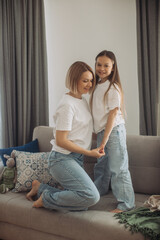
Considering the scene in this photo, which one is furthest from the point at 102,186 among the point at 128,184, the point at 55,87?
the point at 55,87

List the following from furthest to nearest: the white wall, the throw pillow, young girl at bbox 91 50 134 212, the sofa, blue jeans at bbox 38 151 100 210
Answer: the white wall
the throw pillow
young girl at bbox 91 50 134 212
blue jeans at bbox 38 151 100 210
the sofa

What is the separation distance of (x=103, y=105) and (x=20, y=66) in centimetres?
132

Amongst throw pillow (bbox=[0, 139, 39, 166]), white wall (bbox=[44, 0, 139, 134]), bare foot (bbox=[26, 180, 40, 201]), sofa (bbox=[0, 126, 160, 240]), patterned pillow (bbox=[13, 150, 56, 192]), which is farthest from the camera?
white wall (bbox=[44, 0, 139, 134])

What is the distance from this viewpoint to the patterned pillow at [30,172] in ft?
8.00

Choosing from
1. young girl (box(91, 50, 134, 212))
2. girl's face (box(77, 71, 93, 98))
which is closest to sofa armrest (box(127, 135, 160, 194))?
young girl (box(91, 50, 134, 212))

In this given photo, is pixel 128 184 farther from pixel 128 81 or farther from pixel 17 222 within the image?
pixel 128 81

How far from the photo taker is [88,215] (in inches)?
79.1

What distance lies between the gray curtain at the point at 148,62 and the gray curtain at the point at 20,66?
1019 mm

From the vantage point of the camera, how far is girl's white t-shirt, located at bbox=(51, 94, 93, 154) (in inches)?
79.6

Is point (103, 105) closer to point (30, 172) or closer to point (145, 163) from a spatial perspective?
point (145, 163)

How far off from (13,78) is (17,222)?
1544 millimetres

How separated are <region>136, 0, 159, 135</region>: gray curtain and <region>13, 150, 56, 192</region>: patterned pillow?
0.95 metres

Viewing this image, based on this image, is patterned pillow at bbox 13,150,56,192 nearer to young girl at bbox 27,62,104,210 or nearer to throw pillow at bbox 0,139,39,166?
throw pillow at bbox 0,139,39,166

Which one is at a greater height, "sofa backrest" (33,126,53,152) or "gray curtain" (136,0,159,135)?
"gray curtain" (136,0,159,135)
